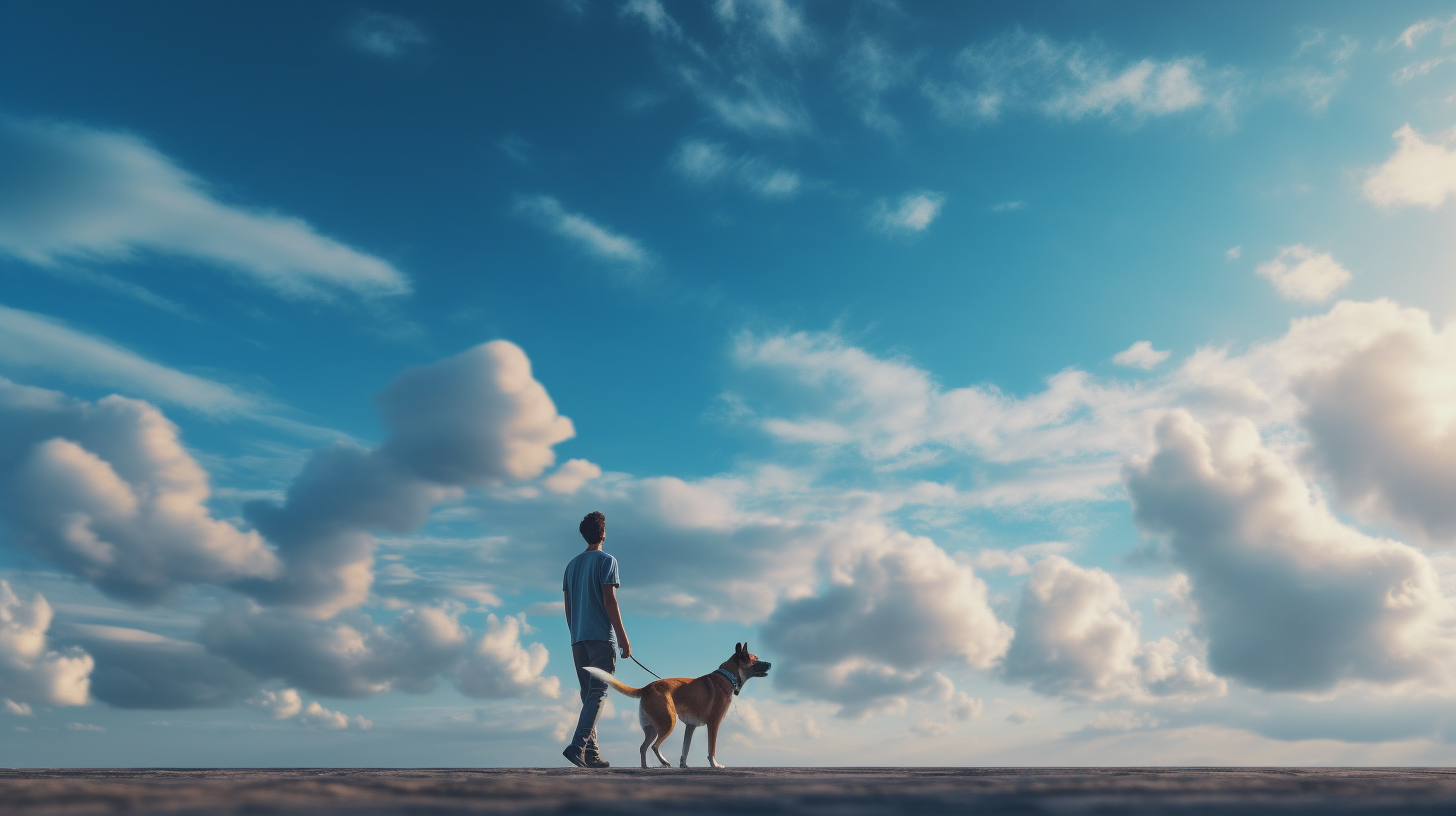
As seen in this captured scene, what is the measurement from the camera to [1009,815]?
305cm

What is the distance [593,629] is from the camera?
29.0 feet

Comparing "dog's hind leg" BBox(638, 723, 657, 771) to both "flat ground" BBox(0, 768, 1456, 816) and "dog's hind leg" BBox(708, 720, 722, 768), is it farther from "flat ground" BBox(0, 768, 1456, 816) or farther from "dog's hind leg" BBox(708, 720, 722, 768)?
"flat ground" BBox(0, 768, 1456, 816)

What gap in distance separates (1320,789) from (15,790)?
6.47m

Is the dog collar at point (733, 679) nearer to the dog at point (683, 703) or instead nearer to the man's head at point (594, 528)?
the dog at point (683, 703)

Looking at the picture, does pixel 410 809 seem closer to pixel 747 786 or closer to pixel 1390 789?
pixel 747 786

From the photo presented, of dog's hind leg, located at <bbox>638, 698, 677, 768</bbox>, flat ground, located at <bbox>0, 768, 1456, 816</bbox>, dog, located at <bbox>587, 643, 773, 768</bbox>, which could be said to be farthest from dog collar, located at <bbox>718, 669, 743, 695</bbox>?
A: flat ground, located at <bbox>0, 768, 1456, 816</bbox>

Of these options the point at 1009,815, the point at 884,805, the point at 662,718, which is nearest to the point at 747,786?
the point at 884,805

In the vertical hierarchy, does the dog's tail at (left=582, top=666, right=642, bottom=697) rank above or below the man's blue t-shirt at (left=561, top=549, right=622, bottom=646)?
below

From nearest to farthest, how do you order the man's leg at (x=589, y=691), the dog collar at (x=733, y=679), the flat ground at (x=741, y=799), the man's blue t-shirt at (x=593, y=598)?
the flat ground at (x=741, y=799)
the man's leg at (x=589, y=691)
the man's blue t-shirt at (x=593, y=598)
the dog collar at (x=733, y=679)

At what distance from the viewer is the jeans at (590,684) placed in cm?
856

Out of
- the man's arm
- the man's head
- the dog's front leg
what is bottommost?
the dog's front leg

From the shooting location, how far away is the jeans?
28.1 ft

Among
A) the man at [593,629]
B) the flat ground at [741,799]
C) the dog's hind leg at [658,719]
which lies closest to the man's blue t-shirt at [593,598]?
the man at [593,629]

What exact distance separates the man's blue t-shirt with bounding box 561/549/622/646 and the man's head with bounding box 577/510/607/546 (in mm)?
174
